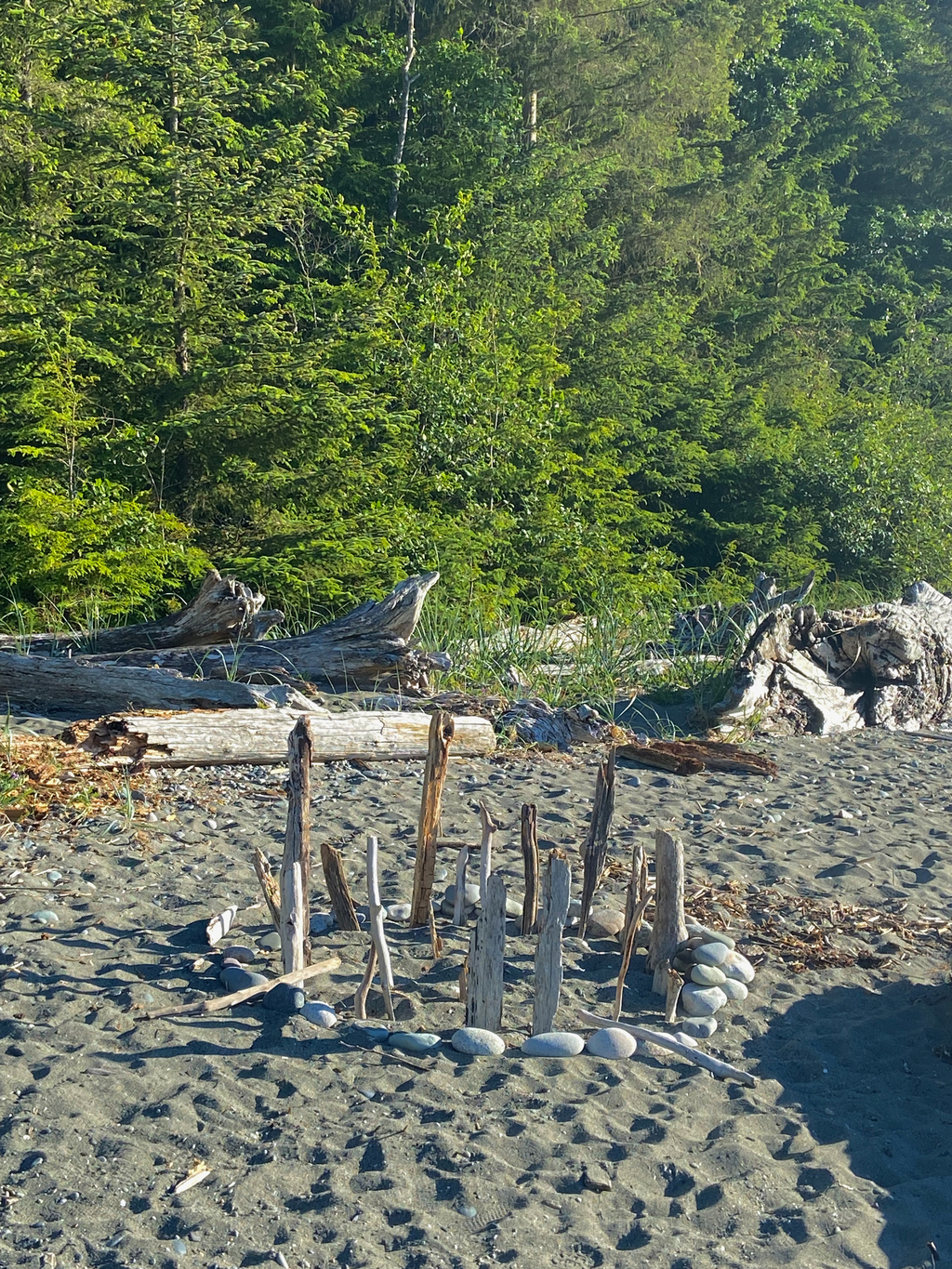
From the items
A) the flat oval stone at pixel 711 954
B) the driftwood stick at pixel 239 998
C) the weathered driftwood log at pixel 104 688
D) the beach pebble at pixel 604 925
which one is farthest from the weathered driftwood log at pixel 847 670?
the driftwood stick at pixel 239 998

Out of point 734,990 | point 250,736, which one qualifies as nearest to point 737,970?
point 734,990

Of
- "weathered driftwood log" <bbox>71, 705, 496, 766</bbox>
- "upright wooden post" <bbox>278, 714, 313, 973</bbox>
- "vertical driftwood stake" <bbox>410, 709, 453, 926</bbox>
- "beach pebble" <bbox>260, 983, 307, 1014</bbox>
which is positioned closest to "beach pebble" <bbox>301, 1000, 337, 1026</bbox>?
"beach pebble" <bbox>260, 983, 307, 1014</bbox>

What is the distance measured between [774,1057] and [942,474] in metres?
17.3

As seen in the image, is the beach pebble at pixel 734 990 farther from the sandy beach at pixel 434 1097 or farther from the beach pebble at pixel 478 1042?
the beach pebble at pixel 478 1042

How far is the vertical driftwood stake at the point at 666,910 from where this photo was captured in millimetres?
3588

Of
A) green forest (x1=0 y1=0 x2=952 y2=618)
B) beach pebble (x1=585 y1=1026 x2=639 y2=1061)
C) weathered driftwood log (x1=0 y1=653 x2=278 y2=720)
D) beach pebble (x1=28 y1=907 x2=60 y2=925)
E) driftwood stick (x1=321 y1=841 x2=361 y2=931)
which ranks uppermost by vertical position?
green forest (x1=0 y1=0 x2=952 y2=618)

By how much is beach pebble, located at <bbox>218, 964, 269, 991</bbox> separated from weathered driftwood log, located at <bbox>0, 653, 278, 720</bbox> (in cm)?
274

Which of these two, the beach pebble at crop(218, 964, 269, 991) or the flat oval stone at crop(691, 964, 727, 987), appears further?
the flat oval stone at crop(691, 964, 727, 987)

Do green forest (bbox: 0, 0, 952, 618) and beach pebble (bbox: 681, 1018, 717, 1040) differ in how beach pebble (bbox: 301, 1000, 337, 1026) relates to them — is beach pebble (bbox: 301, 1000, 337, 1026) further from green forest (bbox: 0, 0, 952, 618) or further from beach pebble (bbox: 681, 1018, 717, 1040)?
green forest (bbox: 0, 0, 952, 618)

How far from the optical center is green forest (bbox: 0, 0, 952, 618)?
10.5 m

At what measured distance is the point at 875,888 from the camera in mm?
4766

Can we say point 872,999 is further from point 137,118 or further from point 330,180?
point 330,180

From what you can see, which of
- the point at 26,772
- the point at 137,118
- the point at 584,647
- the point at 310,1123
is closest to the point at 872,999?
the point at 310,1123

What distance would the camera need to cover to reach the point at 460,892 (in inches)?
158
